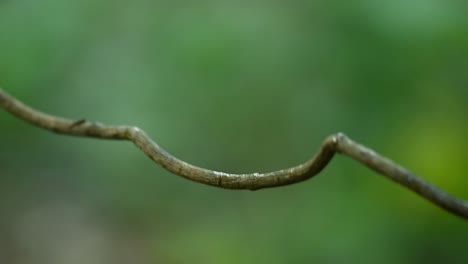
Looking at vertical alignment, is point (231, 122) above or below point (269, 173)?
above

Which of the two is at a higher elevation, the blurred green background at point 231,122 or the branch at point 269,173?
the blurred green background at point 231,122

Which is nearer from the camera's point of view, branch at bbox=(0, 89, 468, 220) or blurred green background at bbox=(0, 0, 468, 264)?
branch at bbox=(0, 89, 468, 220)

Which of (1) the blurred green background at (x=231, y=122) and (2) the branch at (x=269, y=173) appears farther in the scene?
(1) the blurred green background at (x=231, y=122)

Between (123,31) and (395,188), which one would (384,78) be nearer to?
(395,188)

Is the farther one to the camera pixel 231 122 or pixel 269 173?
pixel 231 122

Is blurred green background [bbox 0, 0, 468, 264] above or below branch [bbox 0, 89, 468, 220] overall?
above
